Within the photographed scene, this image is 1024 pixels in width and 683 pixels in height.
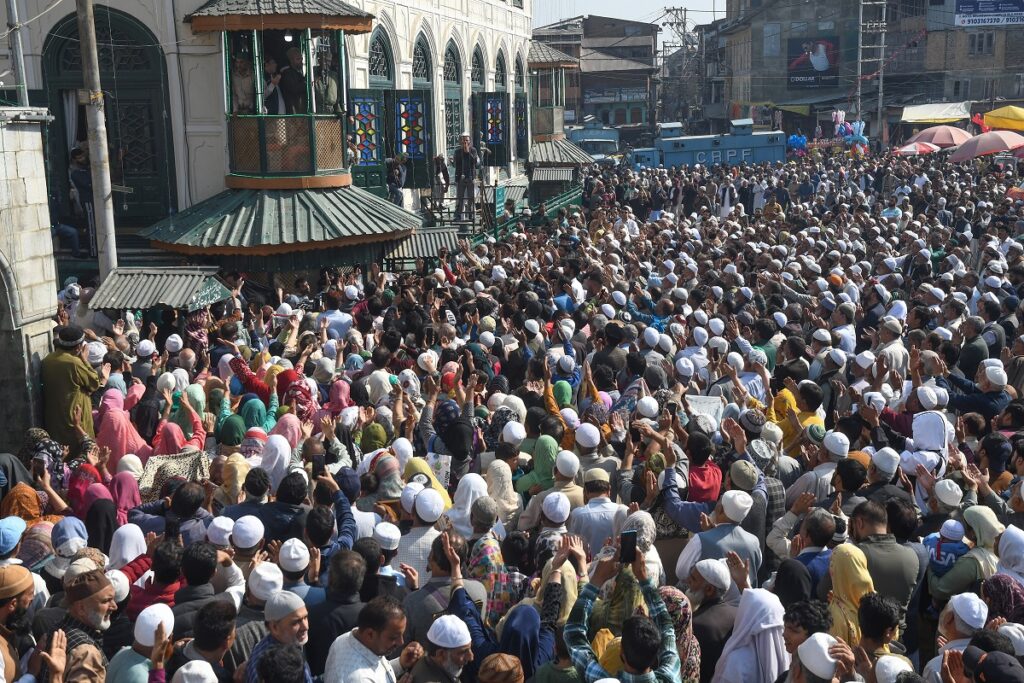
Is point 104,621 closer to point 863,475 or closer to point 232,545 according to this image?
point 232,545

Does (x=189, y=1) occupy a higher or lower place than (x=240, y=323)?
higher

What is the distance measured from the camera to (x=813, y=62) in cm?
5812

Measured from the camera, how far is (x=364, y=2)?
19.3 metres

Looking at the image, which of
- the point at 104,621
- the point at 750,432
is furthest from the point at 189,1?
the point at 104,621

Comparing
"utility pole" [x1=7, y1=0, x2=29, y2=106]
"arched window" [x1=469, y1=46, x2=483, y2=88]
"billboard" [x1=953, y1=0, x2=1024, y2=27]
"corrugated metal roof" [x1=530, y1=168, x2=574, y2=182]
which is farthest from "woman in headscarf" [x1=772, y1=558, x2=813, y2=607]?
"billboard" [x1=953, y1=0, x2=1024, y2=27]

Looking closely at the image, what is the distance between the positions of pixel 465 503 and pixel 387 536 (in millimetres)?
748

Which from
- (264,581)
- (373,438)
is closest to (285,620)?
(264,581)

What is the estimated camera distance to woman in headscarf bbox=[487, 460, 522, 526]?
6.71 m

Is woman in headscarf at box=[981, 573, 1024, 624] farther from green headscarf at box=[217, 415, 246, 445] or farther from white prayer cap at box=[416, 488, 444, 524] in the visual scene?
green headscarf at box=[217, 415, 246, 445]

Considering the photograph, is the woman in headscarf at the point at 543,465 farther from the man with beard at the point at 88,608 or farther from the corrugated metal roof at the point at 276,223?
the corrugated metal roof at the point at 276,223

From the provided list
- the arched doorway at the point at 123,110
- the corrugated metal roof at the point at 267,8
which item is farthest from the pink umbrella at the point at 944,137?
the arched doorway at the point at 123,110

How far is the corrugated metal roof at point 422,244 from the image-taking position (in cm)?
1673

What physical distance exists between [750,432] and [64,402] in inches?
226

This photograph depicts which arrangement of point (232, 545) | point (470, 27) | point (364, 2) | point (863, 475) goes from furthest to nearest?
point (470, 27)
point (364, 2)
point (863, 475)
point (232, 545)
